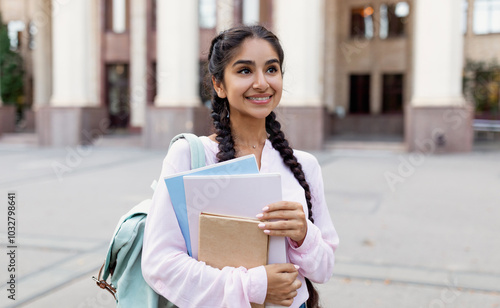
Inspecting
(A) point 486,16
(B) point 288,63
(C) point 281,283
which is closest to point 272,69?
(C) point 281,283

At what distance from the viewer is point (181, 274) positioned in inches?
65.6

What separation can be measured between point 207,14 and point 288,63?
488 inches

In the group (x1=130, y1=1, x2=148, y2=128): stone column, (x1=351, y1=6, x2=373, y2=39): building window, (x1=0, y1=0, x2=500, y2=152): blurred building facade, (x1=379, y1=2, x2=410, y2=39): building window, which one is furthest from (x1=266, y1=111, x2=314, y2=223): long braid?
(x1=351, y1=6, x2=373, y2=39): building window

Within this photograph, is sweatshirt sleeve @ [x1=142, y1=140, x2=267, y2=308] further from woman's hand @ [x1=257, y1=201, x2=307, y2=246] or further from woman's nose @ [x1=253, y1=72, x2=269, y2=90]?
woman's nose @ [x1=253, y1=72, x2=269, y2=90]

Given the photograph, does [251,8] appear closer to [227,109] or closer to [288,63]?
[288,63]

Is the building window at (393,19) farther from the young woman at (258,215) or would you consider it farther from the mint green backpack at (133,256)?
the mint green backpack at (133,256)

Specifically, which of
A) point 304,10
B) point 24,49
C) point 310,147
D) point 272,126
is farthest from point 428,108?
point 24,49

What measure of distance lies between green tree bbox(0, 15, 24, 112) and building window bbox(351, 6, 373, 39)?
1888cm

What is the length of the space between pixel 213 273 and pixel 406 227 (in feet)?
17.6

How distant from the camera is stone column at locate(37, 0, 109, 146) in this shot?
62.5ft

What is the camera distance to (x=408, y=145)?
647 inches

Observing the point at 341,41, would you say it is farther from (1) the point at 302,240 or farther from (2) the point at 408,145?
(1) the point at 302,240

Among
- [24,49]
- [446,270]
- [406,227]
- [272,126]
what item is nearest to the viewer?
[272,126]

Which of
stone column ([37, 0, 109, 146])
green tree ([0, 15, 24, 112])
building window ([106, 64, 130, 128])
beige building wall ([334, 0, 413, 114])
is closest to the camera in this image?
stone column ([37, 0, 109, 146])
